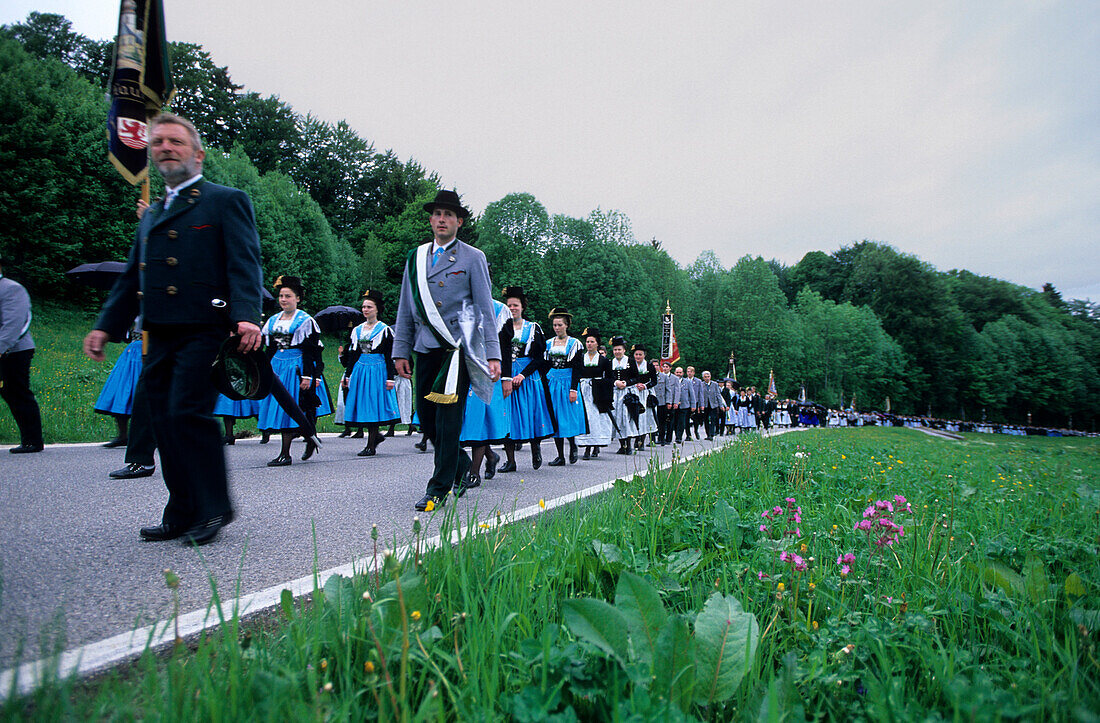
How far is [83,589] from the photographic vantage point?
8.53ft

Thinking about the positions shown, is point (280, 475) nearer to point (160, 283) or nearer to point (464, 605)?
point (160, 283)

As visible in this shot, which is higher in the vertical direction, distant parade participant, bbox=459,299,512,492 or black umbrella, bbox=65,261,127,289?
black umbrella, bbox=65,261,127,289

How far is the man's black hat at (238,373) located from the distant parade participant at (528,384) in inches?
203

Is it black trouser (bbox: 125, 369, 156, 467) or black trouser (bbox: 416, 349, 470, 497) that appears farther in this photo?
black trouser (bbox: 125, 369, 156, 467)

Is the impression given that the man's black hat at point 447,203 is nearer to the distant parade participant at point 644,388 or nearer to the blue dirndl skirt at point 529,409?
the blue dirndl skirt at point 529,409

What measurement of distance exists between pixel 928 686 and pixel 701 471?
12.6 ft

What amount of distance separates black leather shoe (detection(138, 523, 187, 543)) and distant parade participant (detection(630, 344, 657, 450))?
10.4 meters

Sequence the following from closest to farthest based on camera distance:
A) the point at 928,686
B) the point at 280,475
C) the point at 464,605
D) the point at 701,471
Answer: the point at 928,686 → the point at 464,605 → the point at 701,471 → the point at 280,475

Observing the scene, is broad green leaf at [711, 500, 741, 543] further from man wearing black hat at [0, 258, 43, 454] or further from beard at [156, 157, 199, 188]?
man wearing black hat at [0, 258, 43, 454]

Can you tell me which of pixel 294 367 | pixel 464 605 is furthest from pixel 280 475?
pixel 464 605

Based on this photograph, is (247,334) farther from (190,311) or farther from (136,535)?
(136,535)

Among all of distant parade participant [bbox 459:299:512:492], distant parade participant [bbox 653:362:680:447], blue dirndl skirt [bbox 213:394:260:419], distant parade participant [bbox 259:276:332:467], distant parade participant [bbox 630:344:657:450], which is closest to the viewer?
distant parade participant [bbox 459:299:512:492]

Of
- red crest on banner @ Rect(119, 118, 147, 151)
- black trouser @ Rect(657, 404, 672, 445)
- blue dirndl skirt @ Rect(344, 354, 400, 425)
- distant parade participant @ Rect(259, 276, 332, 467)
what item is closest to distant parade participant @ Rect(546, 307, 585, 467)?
blue dirndl skirt @ Rect(344, 354, 400, 425)

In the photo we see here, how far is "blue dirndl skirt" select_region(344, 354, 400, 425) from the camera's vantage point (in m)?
10.5
